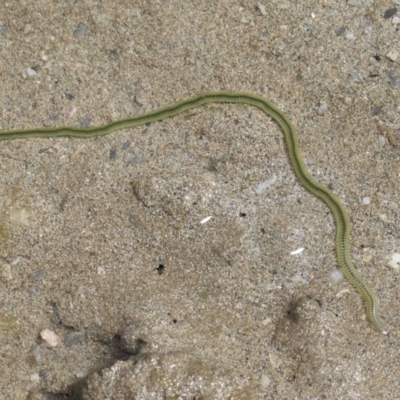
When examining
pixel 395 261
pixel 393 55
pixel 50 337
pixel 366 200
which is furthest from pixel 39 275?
pixel 393 55

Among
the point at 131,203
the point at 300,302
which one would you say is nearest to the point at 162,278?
the point at 131,203

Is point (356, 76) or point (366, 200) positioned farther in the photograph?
point (356, 76)

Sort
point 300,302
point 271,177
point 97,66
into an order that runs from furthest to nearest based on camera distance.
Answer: point 97,66
point 271,177
point 300,302

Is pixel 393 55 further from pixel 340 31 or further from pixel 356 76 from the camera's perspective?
pixel 340 31

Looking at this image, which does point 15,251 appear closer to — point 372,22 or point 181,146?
point 181,146

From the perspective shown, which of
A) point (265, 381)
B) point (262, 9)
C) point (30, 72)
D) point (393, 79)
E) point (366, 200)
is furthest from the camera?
point (30, 72)

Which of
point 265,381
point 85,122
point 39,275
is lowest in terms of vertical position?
point 39,275

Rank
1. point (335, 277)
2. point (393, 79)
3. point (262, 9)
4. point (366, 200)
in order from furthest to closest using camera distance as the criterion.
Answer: point (262, 9)
point (393, 79)
point (366, 200)
point (335, 277)
